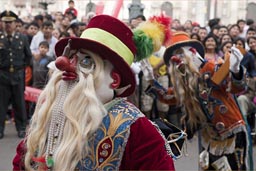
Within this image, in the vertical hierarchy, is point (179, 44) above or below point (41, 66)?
above

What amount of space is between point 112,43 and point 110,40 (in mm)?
15

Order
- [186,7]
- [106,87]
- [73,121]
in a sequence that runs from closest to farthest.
Answer: [73,121] < [106,87] < [186,7]

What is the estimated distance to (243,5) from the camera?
3058cm

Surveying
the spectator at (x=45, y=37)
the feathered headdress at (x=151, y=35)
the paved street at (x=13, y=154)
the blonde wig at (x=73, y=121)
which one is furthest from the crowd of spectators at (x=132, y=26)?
the blonde wig at (x=73, y=121)

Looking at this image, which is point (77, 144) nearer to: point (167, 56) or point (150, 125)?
point (150, 125)

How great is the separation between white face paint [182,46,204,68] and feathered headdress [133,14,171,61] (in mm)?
1441

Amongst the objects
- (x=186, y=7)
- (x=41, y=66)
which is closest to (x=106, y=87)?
(x=41, y=66)

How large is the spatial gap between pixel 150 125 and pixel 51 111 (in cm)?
39

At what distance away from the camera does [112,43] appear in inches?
80.4

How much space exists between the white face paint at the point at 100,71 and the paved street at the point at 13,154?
356cm

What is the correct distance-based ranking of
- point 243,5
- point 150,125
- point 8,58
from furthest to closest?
point 243,5, point 8,58, point 150,125

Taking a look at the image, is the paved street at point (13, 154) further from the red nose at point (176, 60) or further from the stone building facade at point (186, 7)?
the stone building facade at point (186, 7)

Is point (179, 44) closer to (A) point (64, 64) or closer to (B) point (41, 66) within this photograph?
(A) point (64, 64)

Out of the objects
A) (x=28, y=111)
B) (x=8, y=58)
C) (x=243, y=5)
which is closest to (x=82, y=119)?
(x=8, y=58)
